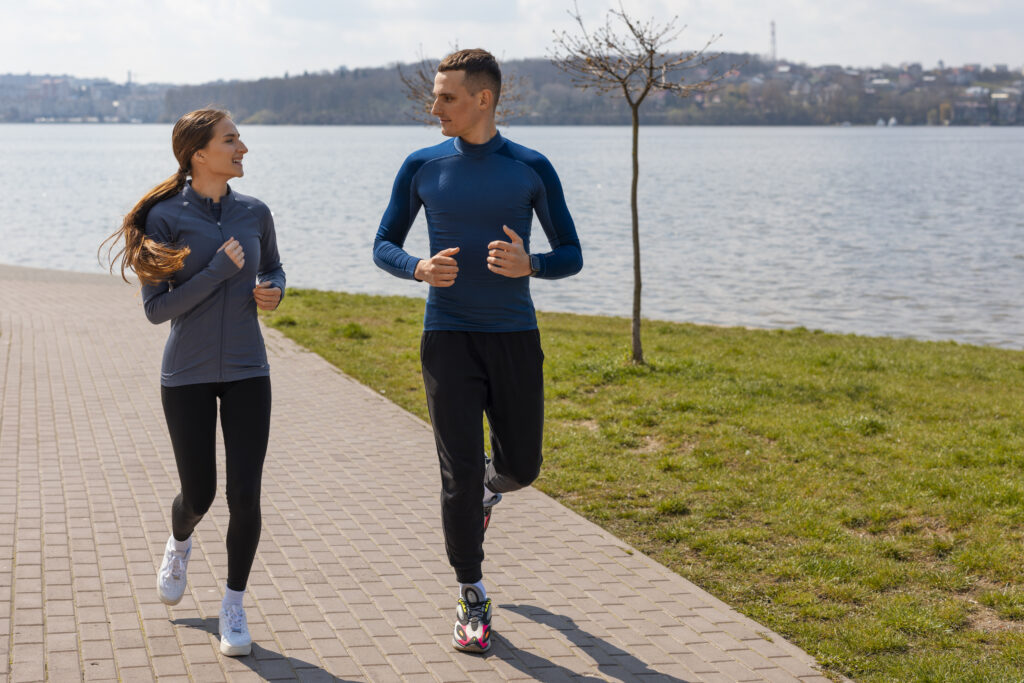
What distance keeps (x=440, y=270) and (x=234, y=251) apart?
0.75 m

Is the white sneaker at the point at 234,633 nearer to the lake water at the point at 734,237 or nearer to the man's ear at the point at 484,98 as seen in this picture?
the man's ear at the point at 484,98

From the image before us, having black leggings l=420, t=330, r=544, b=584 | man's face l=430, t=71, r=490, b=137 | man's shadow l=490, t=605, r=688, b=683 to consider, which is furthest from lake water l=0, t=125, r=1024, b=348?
man's face l=430, t=71, r=490, b=137

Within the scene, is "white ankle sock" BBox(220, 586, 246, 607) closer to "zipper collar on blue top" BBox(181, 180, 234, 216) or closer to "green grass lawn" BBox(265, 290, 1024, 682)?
"zipper collar on blue top" BBox(181, 180, 234, 216)

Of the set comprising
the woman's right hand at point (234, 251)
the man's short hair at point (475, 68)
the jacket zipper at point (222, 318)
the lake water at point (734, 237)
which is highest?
the man's short hair at point (475, 68)

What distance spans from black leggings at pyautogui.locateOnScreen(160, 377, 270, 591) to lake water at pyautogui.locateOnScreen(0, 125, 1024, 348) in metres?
16.4

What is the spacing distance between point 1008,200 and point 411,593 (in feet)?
186

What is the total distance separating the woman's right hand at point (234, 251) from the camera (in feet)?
13.6

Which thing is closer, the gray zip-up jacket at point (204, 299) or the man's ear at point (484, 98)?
the gray zip-up jacket at point (204, 299)

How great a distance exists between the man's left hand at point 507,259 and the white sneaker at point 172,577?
177cm

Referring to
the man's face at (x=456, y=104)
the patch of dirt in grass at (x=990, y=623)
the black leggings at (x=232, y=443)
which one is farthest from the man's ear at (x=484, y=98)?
the patch of dirt in grass at (x=990, y=623)

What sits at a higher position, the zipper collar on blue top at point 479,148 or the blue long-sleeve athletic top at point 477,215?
the zipper collar on blue top at point 479,148

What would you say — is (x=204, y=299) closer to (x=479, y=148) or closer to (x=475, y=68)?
(x=479, y=148)

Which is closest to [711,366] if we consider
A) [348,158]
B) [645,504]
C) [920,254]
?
[645,504]

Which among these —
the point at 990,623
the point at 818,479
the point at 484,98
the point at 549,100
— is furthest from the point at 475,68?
the point at 549,100
